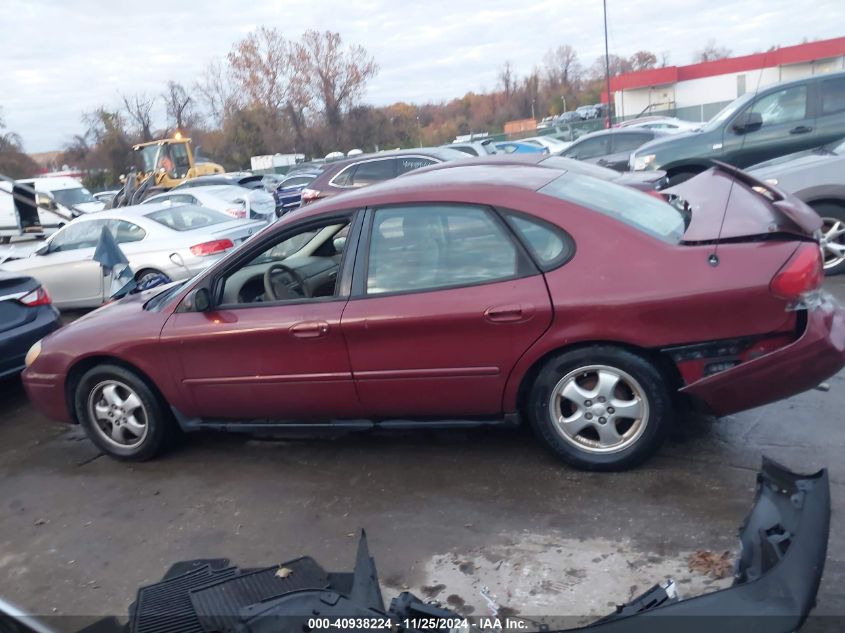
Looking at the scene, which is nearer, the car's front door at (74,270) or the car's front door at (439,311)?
the car's front door at (439,311)

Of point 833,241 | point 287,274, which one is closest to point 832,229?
point 833,241

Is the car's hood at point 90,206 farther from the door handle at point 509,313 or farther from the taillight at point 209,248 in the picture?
the door handle at point 509,313

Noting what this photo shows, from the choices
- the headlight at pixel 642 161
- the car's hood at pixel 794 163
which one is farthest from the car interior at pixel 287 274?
the headlight at pixel 642 161

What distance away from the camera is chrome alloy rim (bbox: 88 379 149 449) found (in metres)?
5.03

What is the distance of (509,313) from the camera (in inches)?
158

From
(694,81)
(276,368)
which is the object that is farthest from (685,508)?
(694,81)

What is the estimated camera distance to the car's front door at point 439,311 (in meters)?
4.05

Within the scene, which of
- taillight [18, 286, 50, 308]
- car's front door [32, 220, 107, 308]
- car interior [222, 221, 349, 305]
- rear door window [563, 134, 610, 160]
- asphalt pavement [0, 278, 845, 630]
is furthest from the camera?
rear door window [563, 134, 610, 160]

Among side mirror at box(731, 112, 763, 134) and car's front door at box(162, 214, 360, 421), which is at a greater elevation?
side mirror at box(731, 112, 763, 134)

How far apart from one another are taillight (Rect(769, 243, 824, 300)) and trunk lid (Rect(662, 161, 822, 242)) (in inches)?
5.8

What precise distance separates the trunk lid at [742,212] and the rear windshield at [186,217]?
22.9 ft

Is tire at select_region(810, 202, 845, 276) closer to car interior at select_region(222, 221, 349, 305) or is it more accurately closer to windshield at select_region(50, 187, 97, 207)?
car interior at select_region(222, 221, 349, 305)

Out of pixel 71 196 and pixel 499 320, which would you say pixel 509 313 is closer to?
pixel 499 320

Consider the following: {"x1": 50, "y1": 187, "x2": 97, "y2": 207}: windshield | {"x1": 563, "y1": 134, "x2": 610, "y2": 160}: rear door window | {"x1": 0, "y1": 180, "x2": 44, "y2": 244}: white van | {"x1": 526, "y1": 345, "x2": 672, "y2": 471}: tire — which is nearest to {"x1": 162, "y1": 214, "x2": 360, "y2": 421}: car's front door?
{"x1": 526, "y1": 345, "x2": 672, "y2": 471}: tire
